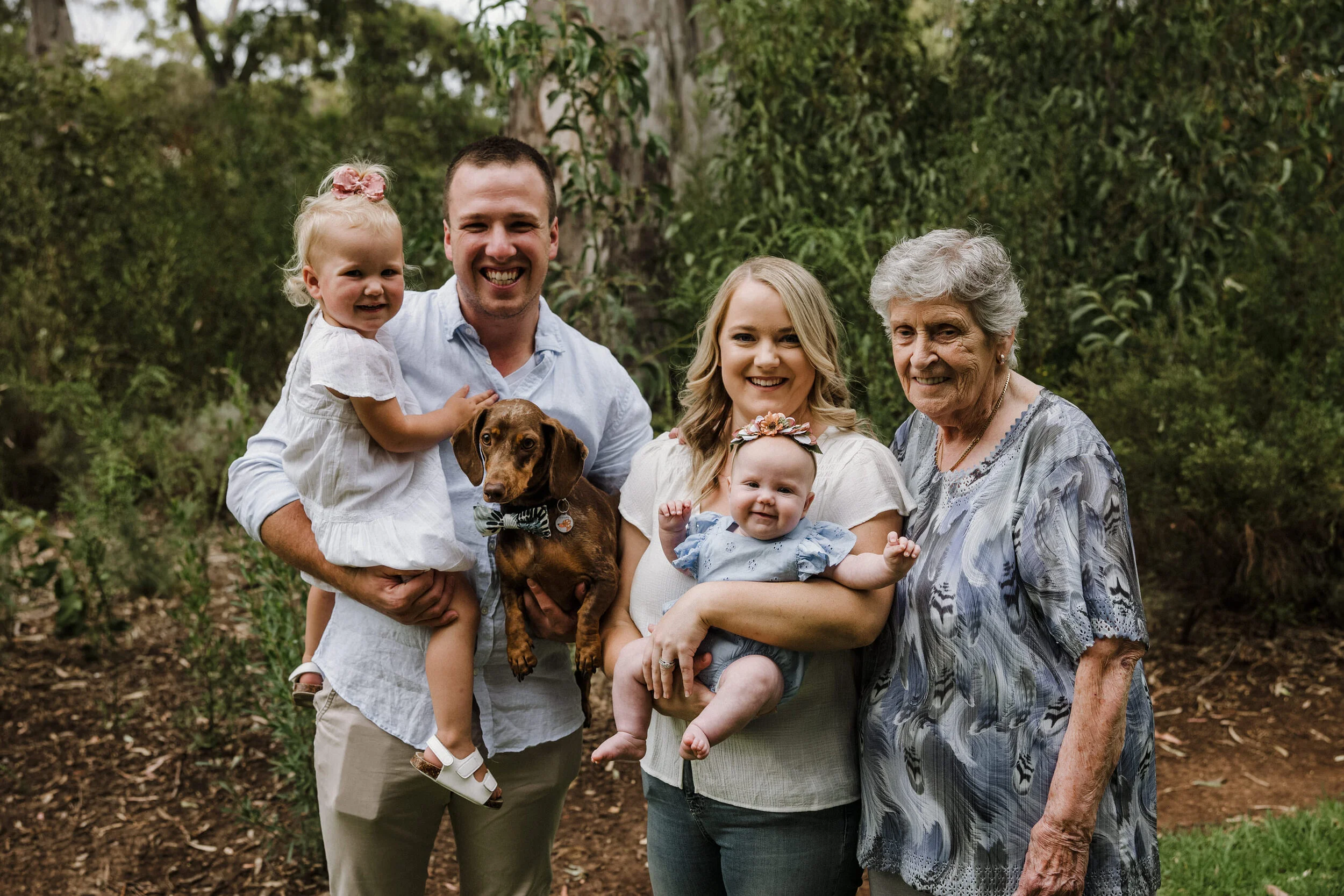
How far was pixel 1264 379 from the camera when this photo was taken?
538 centimetres

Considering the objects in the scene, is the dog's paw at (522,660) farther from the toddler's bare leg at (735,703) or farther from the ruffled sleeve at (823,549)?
the ruffled sleeve at (823,549)

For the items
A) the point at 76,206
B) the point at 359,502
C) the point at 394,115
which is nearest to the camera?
the point at 359,502

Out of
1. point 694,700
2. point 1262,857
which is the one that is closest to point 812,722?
point 694,700

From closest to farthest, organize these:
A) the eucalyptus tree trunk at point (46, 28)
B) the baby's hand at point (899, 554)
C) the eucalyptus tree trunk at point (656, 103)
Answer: the baby's hand at point (899, 554) < the eucalyptus tree trunk at point (656, 103) < the eucalyptus tree trunk at point (46, 28)

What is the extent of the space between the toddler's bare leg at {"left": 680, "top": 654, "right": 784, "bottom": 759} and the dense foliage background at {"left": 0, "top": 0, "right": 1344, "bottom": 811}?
2.30 meters

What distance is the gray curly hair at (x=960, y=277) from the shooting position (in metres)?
2.16

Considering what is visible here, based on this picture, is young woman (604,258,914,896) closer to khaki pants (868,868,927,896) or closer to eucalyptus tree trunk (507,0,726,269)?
khaki pants (868,868,927,896)

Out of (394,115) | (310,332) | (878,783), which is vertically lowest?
(878,783)

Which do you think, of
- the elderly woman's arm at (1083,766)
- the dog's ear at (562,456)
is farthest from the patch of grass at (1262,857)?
the dog's ear at (562,456)

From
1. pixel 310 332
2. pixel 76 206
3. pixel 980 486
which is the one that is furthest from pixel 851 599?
pixel 76 206

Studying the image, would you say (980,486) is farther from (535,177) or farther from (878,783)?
(535,177)

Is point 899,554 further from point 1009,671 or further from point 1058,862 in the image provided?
point 1058,862

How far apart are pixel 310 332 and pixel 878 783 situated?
160cm

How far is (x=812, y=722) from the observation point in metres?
2.24
